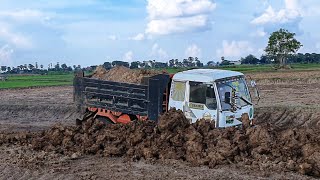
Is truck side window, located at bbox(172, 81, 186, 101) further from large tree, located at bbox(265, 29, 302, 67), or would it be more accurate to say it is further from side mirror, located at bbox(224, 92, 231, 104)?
large tree, located at bbox(265, 29, 302, 67)

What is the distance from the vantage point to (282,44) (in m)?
70.2

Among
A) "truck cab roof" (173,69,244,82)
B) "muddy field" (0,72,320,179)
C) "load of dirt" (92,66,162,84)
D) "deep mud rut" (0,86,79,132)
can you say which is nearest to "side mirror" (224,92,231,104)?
"truck cab roof" (173,69,244,82)

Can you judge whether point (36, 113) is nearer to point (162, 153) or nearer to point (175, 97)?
point (175, 97)

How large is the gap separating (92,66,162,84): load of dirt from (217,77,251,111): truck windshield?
2.47m

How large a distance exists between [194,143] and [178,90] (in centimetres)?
269

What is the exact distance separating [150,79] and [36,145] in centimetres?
346

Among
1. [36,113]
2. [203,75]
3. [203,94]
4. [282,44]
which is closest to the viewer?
[203,94]

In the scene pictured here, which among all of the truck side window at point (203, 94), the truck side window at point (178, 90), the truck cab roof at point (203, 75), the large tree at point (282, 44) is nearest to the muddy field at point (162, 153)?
the truck side window at point (203, 94)

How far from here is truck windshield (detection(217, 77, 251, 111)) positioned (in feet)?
38.5

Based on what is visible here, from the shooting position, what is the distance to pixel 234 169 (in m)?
9.20

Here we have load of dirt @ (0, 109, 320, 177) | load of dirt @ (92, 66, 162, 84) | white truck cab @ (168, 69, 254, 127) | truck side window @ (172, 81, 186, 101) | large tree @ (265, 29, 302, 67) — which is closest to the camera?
load of dirt @ (0, 109, 320, 177)

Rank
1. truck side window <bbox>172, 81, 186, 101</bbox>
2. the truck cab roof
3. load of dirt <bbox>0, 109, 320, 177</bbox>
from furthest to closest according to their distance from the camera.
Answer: truck side window <bbox>172, 81, 186, 101</bbox>
the truck cab roof
load of dirt <bbox>0, 109, 320, 177</bbox>

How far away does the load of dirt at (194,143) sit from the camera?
30.3ft

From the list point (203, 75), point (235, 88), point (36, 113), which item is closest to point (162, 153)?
point (203, 75)
